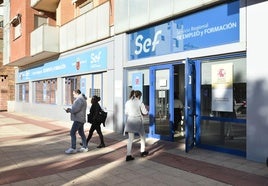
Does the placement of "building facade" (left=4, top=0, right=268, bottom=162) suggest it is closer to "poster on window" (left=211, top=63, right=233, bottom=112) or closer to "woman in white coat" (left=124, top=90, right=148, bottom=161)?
"poster on window" (left=211, top=63, right=233, bottom=112)

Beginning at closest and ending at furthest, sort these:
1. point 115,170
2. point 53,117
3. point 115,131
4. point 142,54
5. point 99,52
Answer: point 115,170
point 142,54
point 115,131
point 99,52
point 53,117

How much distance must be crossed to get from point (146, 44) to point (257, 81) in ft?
14.7

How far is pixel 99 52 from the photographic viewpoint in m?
12.8

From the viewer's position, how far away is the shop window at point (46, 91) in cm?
1831

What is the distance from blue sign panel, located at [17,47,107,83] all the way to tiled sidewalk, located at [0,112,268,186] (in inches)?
190

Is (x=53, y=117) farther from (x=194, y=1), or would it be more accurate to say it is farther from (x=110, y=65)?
(x=194, y=1)

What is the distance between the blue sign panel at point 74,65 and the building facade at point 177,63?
0.05 m

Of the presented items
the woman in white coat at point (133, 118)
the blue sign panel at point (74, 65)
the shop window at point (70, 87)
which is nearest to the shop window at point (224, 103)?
the woman in white coat at point (133, 118)

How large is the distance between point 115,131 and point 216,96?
4996mm

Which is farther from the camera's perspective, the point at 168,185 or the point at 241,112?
the point at 241,112

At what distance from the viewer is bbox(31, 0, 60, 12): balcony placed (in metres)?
17.8

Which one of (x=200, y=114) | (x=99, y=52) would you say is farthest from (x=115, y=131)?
(x=200, y=114)

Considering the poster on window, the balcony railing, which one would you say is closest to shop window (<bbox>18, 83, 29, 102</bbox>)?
the balcony railing

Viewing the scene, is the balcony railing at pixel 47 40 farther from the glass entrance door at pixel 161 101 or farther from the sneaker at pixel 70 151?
the sneaker at pixel 70 151
